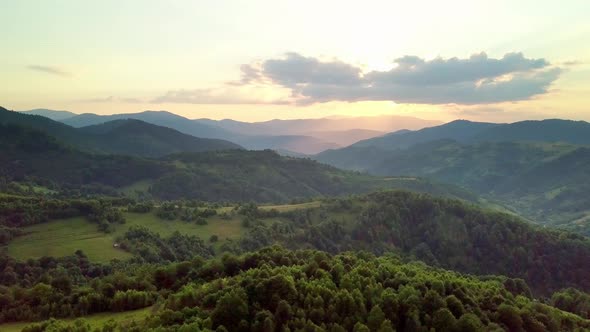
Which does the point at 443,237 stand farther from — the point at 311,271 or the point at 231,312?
the point at 231,312

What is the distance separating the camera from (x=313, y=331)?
38.2 metres

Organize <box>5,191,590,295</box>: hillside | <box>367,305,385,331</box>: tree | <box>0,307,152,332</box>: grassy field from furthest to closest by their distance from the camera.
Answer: <box>5,191,590,295</box>: hillside < <box>0,307,152,332</box>: grassy field < <box>367,305,385,331</box>: tree

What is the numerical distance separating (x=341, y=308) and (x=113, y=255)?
88.4 metres

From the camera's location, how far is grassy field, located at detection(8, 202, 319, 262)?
108m

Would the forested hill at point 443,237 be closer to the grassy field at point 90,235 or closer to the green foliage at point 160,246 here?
the grassy field at point 90,235

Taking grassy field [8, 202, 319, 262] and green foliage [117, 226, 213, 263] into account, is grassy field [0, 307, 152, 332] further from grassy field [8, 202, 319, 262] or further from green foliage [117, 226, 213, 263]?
green foliage [117, 226, 213, 263]

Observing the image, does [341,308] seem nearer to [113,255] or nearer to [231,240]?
[113,255]

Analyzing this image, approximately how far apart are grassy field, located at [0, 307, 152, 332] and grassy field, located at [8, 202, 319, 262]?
209ft

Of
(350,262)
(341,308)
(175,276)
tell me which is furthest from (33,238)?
(341,308)

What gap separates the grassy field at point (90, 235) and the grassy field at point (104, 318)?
63777 millimetres

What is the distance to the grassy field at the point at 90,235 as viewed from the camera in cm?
10819

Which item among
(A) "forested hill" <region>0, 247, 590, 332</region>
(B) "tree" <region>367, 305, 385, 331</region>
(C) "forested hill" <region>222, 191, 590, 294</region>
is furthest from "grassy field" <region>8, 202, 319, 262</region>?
(B) "tree" <region>367, 305, 385, 331</region>

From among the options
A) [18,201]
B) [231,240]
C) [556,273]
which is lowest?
[556,273]

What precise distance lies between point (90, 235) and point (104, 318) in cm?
8374
